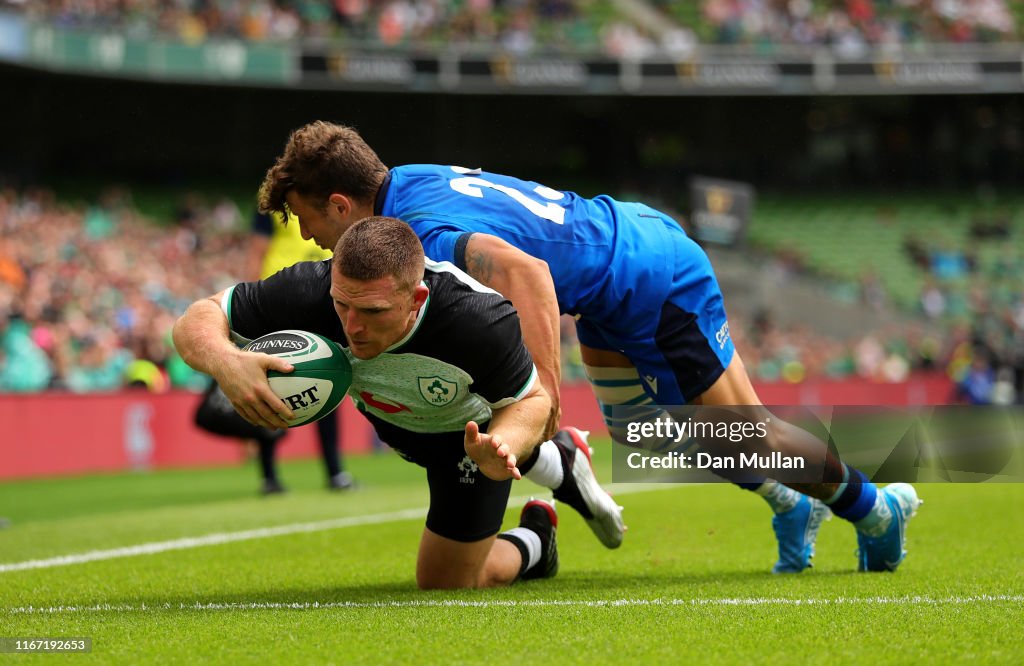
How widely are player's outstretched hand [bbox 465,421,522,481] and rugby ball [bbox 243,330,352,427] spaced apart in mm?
610

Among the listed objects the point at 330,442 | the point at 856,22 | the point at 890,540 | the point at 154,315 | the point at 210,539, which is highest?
the point at 890,540

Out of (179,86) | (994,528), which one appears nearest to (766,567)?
(994,528)

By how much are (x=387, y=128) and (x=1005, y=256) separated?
593 inches

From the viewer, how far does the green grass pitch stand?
368cm

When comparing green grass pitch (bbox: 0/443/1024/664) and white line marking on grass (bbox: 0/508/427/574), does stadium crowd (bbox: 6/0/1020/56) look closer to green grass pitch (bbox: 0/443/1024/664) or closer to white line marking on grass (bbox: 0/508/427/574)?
white line marking on grass (bbox: 0/508/427/574)

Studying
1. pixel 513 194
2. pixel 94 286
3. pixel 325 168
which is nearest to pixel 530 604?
pixel 513 194

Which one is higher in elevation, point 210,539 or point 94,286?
point 210,539

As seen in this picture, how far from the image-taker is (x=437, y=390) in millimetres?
4477

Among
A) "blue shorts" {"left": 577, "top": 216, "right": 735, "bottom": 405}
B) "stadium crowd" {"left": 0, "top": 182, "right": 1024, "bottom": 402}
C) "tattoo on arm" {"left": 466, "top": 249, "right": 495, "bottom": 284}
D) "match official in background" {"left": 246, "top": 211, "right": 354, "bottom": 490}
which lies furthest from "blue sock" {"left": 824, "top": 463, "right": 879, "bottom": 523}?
"stadium crowd" {"left": 0, "top": 182, "right": 1024, "bottom": 402}

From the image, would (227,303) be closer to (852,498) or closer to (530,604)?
(530,604)

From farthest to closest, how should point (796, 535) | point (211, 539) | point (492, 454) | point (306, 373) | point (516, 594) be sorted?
point (211, 539)
point (796, 535)
point (516, 594)
point (306, 373)
point (492, 454)

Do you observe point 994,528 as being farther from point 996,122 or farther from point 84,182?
point 996,122

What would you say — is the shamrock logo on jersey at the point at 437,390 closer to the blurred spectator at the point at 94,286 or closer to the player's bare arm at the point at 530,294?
the player's bare arm at the point at 530,294

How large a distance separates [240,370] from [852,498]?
2.55 metres
